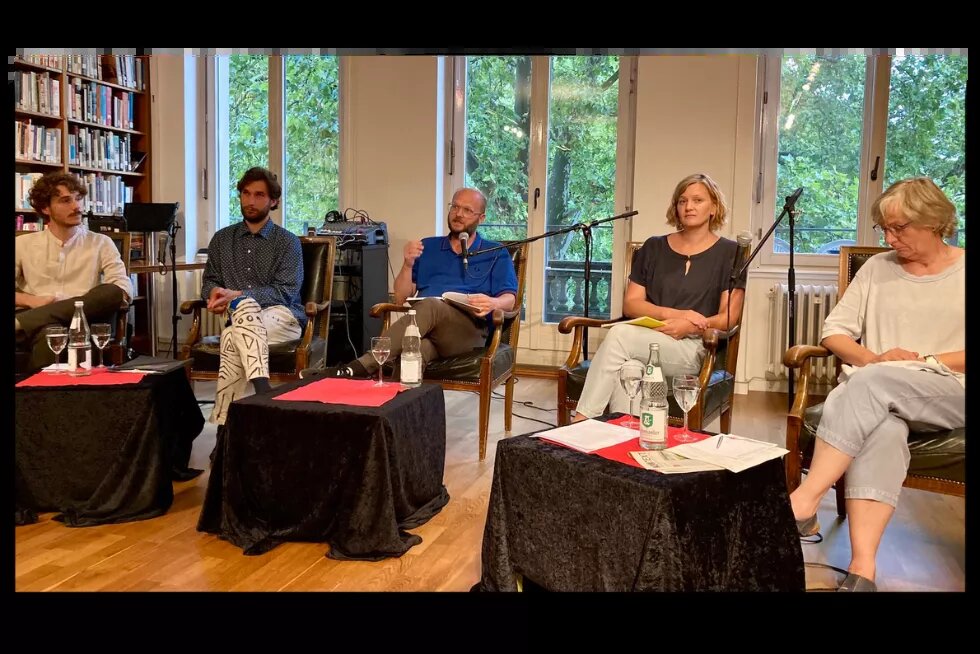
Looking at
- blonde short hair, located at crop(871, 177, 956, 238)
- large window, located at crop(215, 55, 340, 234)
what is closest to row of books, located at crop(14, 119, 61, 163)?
large window, located at crop(215, 55, 340, 234)

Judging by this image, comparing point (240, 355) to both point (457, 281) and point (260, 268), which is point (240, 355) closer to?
point (260, 268)

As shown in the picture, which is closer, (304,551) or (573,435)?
(573,435)

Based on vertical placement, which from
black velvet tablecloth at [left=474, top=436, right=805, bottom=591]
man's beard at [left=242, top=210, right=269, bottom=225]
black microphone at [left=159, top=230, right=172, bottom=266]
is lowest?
Answer: black velvet tablecloth at [left=474, top=436, right=805, bottom=591]

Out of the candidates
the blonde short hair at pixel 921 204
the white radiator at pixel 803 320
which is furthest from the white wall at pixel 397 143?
the blonde short hair at pixel 921 204

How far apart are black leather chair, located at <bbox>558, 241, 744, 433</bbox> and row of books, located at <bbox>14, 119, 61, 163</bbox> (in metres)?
3.72

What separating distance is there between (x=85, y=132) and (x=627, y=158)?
3535 millimetres

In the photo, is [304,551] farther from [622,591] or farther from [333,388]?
[622,591]

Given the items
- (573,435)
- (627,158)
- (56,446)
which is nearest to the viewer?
(573,435)

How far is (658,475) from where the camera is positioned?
178 cm

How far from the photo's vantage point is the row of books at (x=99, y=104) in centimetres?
550

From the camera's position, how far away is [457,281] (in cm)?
399

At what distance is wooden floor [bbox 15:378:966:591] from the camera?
226 cm

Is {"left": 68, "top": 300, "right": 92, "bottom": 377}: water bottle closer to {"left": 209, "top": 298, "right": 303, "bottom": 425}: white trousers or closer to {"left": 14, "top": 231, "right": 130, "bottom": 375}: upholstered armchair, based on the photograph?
{"left": 14, "top": 231, "right": 130, "bottom": 375}: upholstered armchair
